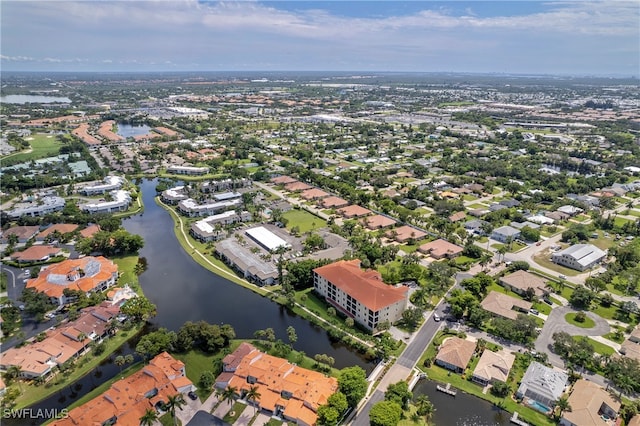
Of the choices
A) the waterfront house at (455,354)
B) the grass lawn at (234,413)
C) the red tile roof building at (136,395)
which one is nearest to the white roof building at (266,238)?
the red tile roof building at (136,395)

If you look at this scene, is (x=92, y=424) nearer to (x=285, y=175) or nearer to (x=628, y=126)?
(x=285, y=175)

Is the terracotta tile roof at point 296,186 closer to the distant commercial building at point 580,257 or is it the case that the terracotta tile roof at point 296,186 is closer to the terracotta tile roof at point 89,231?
the terracotta tile roof at point 89,231

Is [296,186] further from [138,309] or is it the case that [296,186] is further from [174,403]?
[174,403]

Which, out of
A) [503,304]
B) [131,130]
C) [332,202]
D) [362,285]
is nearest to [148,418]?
[362,285]

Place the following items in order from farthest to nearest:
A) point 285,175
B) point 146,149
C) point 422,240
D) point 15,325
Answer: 1. point 146,149
2. point 285,175
3. point 422,240
4. point 15,325

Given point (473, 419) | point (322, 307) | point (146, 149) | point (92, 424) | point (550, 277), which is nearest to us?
point (92, 424)

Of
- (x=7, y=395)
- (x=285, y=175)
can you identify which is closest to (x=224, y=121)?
(x=285, y=175)
